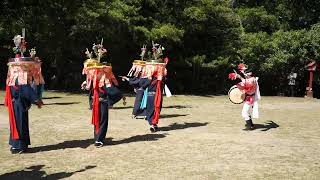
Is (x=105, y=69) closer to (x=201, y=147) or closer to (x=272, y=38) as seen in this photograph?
(x=201, y=147)

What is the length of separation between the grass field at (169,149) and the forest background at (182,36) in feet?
29.9

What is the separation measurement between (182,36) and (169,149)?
16.7m

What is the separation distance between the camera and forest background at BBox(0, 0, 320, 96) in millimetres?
24250

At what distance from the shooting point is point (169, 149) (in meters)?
10.0

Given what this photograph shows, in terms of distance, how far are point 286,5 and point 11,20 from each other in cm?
1809

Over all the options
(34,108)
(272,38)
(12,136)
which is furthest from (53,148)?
(272,38)

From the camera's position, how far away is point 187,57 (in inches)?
1128

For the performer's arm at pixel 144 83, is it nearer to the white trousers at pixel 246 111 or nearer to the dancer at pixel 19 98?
the white trousers at pixel 246 111

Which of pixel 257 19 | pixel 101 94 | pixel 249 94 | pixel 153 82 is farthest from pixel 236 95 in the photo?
pixel 257 19

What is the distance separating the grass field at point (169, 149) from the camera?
26.3 feet

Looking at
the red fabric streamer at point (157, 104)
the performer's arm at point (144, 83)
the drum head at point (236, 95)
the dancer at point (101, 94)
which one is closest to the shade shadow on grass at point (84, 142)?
the dancer at point (101, 94)

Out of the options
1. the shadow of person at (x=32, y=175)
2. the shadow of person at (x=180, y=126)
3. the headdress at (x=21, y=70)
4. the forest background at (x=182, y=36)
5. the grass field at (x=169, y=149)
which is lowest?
the shadow of person at (x=32, y=175)

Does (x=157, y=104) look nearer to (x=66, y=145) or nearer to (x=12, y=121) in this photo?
(x=66, y=145)

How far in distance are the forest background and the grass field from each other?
9100mm
